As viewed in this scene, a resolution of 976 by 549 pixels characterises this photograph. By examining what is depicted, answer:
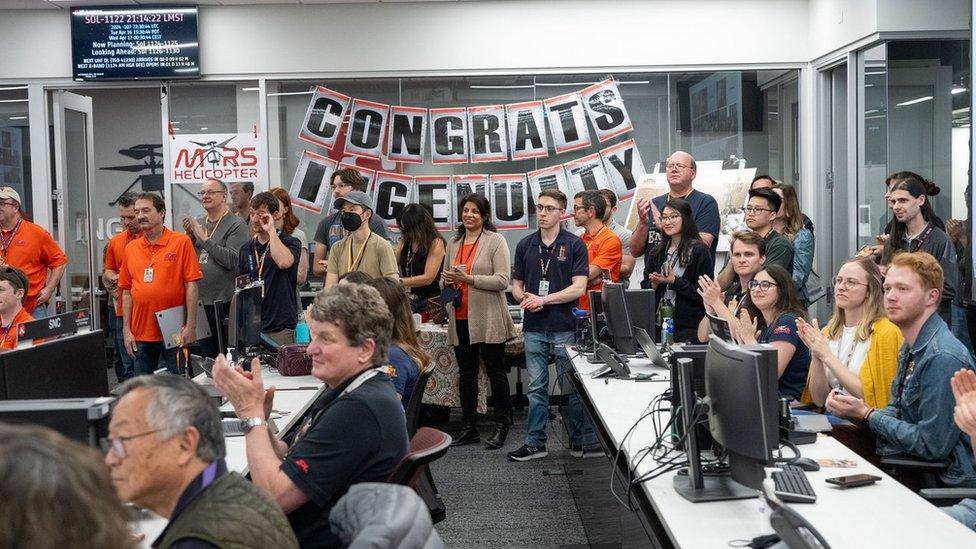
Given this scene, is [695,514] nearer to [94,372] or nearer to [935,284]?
[935,284]

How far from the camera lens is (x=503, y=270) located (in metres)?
6.73

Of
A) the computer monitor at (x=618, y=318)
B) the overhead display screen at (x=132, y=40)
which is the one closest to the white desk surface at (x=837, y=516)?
the computer monitor at (x=618, y=318)

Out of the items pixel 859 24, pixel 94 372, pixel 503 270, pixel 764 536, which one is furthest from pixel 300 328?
pixel 859 24

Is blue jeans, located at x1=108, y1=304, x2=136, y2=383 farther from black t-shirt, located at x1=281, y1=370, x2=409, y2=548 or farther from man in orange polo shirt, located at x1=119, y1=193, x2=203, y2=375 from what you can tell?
black t-shirt, located at x1=281, y1=370, x2=409, y2=548

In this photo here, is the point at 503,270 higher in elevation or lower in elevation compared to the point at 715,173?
lower

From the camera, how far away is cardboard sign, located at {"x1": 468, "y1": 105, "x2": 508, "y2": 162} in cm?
844

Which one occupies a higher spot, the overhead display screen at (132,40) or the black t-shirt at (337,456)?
the overhead display screen at (132,40)

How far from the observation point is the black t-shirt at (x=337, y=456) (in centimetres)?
266

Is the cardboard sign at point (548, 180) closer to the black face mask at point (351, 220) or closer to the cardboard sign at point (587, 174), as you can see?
the cardboard sign at point (587, 174)

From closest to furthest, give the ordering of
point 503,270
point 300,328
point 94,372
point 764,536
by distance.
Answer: point 764,536 < point 94,372 < point 300,328 < point 503,270

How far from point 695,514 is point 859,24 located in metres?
5.33

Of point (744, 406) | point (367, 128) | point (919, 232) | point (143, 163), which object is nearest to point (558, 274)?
point (919, 232)

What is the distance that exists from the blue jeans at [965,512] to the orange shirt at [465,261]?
13.4ft

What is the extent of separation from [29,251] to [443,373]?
2.84 m
